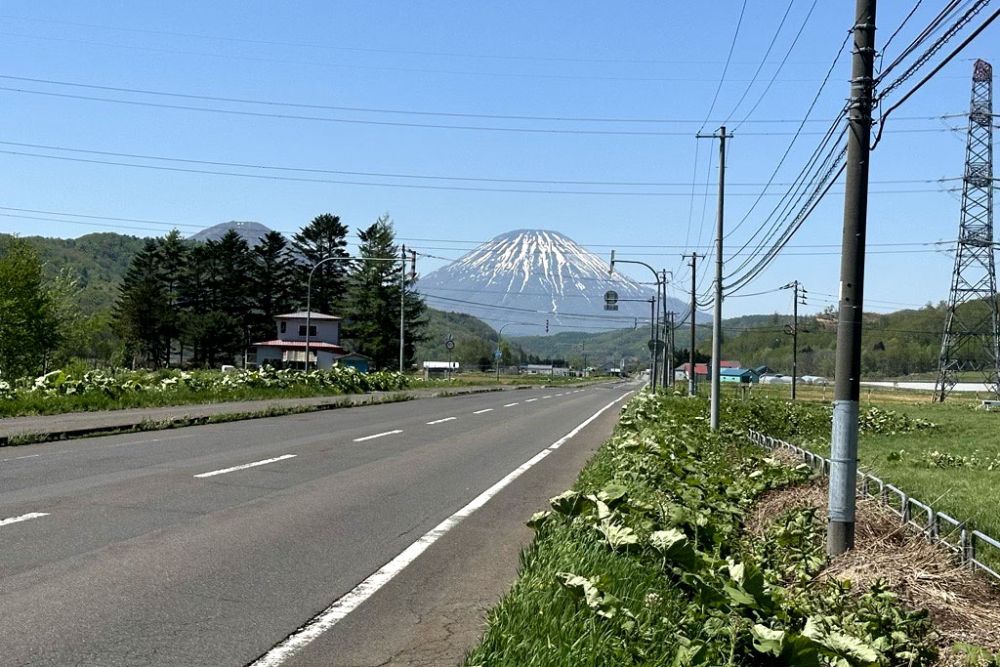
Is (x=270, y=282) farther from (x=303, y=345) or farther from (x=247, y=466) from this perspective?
(x=247, y=466)

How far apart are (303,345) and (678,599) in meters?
83.2

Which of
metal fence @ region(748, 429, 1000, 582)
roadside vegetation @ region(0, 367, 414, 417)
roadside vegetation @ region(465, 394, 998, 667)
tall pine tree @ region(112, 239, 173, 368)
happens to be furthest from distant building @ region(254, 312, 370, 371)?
roadside vegetation @ region(465, 394, 998, 667)

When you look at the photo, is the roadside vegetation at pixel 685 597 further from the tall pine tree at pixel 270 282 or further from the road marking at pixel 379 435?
the tall pine tree at pixel 270 282

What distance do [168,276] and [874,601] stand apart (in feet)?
332

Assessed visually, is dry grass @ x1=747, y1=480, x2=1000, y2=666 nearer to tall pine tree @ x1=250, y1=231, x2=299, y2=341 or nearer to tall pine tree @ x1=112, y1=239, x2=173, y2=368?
tall pine tree @ x1=250, y1=231, x2=299, y2=341

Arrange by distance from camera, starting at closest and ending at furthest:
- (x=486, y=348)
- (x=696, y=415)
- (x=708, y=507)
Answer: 1. (x=708, y=507)
2. (x=696, y=415)
3. (x=486, y=348)

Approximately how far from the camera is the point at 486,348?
629 ft

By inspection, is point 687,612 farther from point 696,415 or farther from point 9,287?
point 9,287

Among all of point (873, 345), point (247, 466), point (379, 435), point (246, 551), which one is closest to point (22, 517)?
point (246, 551)

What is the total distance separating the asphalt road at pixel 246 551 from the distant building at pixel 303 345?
71334 millimetres

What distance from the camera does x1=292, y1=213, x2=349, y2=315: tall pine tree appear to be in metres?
98.0

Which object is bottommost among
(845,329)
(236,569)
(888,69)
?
(236,569)

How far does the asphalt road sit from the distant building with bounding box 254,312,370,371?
7133cm

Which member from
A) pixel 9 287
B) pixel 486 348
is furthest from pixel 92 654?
pixel 486 348
